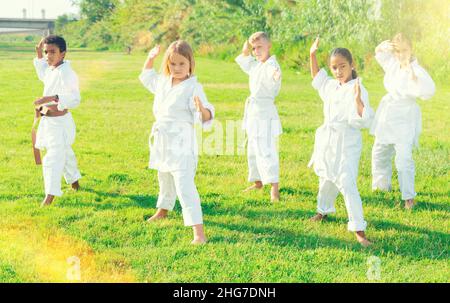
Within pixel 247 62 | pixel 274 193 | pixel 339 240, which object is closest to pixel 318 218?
pixel 339 240

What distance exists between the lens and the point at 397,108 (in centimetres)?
737

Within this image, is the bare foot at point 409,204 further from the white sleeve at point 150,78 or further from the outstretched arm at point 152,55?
the outstretched arm at point 152,55

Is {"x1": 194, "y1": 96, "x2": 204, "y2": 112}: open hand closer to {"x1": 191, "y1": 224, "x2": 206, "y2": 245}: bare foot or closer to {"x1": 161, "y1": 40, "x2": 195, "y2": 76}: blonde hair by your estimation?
{"x1": 161, "y1": 40, "x2": 195, "y2": 76}: blonde hair

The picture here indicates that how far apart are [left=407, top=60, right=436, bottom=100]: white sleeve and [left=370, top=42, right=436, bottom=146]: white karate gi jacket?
0.01 meters

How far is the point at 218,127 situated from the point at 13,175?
18.8ft

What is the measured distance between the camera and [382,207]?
7.15 metres

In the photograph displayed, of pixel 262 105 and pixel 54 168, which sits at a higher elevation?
pixel 262 105

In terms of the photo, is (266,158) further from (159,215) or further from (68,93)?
(68,93)

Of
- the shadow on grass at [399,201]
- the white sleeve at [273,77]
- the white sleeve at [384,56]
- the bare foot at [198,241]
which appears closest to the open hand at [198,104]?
the bare foot at [198,241]

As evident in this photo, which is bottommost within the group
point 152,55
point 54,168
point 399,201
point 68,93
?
point 399,201

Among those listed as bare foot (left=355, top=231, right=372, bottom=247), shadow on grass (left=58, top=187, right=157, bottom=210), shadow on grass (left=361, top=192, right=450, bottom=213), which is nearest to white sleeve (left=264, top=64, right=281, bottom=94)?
shadow on grass (left=361, top=192, right=450, bottom=213)

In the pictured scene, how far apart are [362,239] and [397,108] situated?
2.21m

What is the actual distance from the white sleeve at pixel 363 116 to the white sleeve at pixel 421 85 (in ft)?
5.17

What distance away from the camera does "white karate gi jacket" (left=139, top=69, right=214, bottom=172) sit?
18.9 feet
